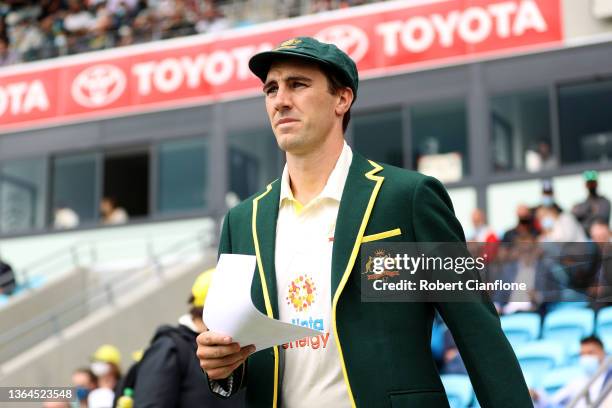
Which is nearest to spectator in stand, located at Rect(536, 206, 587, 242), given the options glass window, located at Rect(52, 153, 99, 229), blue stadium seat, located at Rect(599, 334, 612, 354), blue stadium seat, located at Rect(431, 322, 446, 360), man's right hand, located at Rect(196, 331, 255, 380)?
blue stadium seat, located at Rect(431, 322, 446, 360)

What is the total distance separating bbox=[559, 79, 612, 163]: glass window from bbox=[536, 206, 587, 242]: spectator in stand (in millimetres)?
3546

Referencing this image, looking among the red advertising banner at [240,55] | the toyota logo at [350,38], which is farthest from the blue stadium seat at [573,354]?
the toyota logo at [350,38]

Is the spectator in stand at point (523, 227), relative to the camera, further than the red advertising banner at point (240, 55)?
No

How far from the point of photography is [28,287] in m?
16.0

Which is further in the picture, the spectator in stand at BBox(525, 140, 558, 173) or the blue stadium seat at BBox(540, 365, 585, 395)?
the spectator in stand at BBox(525, 140, 558, 173)

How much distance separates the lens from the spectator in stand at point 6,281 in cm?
1566

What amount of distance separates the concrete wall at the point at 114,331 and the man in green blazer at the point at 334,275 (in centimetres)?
912

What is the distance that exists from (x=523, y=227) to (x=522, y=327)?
394 centimetres

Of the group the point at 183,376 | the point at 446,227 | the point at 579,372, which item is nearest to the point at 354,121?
the point at 579,372

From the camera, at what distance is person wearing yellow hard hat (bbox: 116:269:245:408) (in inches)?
186

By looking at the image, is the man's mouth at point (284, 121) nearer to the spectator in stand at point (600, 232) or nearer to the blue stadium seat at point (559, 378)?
the blue stadium seat at point (559, 378)

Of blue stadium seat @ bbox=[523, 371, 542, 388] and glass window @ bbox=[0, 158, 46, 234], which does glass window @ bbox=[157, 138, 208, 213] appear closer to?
glass window @ bbox=[0, 158, 46, 234]

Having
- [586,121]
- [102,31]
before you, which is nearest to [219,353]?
[586,121]

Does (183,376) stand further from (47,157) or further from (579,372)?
(47,157)
